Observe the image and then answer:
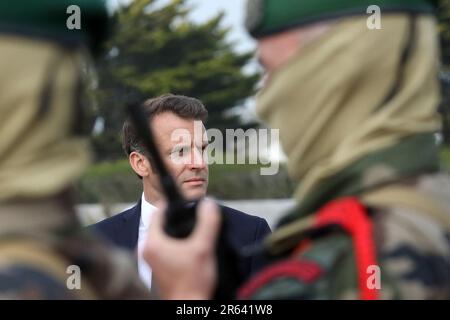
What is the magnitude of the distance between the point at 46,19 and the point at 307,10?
54 centimetres

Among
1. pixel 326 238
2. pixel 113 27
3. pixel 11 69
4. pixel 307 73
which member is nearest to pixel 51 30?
pixel 11 69

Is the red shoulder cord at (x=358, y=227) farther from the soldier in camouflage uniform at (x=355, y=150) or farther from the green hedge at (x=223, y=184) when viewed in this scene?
the green hedge at (x=223, y=184)

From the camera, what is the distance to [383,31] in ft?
6.51

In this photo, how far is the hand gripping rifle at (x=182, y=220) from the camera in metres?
1.96

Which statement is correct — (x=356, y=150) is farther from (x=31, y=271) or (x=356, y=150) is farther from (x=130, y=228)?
(x=130, y=228)

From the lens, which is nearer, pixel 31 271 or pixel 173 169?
pixel 31 271

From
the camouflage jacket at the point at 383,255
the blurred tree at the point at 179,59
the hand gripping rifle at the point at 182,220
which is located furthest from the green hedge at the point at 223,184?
the camouflage jacket at the point at 383,255

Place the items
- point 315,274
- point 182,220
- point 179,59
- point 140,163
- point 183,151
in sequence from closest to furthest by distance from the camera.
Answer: point 315,274 < point 182,220 < point 183,151 < point 140,163 < point 179,59

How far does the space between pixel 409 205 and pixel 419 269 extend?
13cm

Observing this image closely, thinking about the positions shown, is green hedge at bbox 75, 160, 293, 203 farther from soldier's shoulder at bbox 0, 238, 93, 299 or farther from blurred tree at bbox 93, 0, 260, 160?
soldier's shoulder at bbox 0, 238, 93, 299

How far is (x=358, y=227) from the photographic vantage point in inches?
73.6

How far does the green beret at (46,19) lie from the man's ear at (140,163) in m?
2.80

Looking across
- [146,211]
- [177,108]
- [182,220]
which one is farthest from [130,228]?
[182,220]
